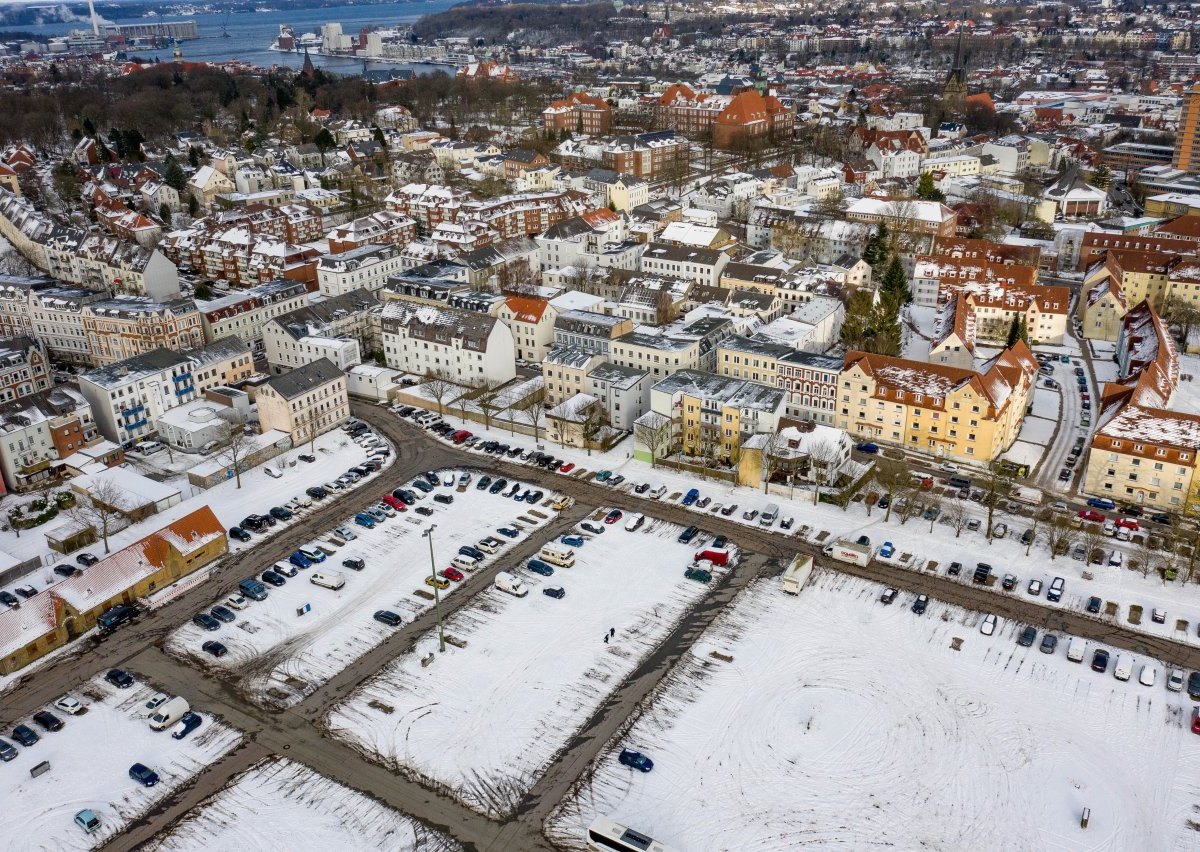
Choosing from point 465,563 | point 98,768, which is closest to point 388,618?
point 465,563

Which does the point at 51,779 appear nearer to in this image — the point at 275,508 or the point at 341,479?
the point at 275,508

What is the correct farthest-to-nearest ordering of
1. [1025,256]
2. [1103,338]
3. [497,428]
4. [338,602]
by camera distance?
[1025,256]
[1103,338]
[497,428]
[338,602]

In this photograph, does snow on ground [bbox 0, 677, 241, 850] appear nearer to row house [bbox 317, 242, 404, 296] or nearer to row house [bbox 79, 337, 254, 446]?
row house [bbox 79, 337, 254, 446]

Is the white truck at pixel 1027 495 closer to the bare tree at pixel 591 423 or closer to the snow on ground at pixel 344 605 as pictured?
the bare tree at pixel 591 423

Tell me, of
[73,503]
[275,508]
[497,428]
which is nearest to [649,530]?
[497,428]

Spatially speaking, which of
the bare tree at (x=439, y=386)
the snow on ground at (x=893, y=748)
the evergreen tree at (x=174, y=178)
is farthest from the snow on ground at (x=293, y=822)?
the evergreen tree at (x=174, y=178)

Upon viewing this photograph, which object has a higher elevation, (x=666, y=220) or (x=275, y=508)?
(x=666, y=220)
